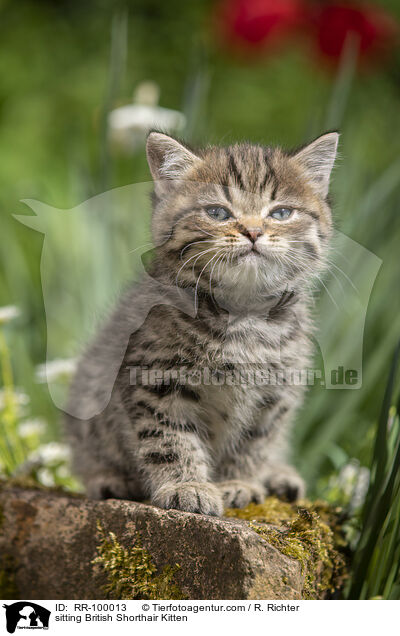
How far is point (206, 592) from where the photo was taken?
906mm

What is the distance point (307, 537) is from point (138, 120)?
88 cm

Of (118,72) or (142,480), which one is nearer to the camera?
(142,480)

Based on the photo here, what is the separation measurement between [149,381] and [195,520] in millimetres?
205

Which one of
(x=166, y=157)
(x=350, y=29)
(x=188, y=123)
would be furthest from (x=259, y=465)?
(x=350, y=29)

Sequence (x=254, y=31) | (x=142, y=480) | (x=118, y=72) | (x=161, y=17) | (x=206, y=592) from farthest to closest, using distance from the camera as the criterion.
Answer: (x=161, y=17), (x=254, y=31), (x=118, y=72), (x=142, y=480), (x=206, y=592)

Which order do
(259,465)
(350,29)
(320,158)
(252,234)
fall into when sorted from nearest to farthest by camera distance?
(252,234)
(320,158)
(259,465)
(350,29)

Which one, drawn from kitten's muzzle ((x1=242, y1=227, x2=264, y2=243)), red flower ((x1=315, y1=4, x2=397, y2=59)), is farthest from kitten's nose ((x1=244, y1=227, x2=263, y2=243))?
red flower ((x1=315, y1=4, x2=397, y2=59))

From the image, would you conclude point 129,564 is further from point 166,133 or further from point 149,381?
point 166,133

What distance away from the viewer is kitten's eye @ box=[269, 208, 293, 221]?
951 mm

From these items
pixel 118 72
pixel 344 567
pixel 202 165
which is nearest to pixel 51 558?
pixel 344 567

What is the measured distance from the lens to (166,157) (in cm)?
98

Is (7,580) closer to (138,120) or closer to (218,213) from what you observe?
(218,213)
